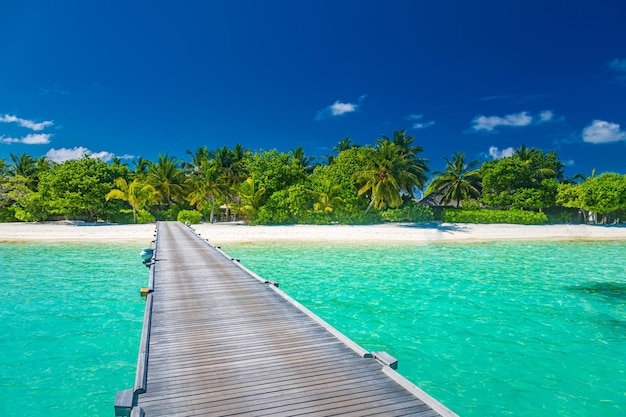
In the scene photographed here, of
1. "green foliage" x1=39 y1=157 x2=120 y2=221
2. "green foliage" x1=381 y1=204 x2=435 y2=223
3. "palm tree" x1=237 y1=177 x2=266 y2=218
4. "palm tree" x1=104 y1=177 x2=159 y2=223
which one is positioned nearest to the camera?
"green foliage" x1=39 y1=157 x2=120 y2=221

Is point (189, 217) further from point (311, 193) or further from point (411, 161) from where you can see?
point (411, 161)

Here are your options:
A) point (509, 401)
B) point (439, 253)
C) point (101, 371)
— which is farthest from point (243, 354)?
point (439, 253)

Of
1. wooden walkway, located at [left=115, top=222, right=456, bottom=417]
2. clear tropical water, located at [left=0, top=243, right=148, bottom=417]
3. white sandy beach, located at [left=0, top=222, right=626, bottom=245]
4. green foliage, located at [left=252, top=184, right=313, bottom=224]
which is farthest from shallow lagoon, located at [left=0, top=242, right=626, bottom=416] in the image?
green foliage, located at [left=252, top=184, right=313, bottom=224]

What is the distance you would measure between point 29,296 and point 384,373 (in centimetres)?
1319

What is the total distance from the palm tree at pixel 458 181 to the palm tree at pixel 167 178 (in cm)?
3427

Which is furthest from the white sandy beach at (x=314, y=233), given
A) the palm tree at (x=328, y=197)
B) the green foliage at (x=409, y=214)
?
the green foliage at (x=409, y=214)

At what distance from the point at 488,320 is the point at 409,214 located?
3210 centimetres

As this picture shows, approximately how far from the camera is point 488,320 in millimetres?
10844

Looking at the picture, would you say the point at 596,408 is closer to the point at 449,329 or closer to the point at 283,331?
the point at 449,329

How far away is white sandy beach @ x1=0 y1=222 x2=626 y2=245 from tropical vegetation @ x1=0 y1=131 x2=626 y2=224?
2.66 metres

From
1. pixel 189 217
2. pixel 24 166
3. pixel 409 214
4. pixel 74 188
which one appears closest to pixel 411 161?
pixel 409 214

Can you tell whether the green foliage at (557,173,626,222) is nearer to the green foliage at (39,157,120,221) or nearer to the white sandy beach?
the white sandy beach

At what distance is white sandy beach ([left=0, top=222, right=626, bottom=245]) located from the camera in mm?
31902

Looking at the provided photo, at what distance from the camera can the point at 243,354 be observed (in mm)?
6270
